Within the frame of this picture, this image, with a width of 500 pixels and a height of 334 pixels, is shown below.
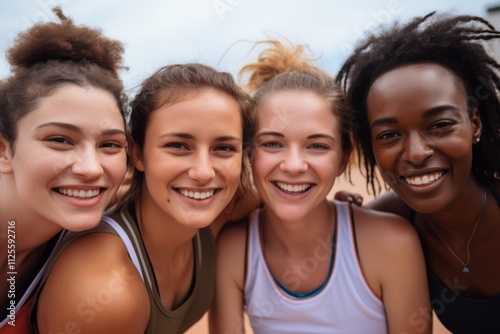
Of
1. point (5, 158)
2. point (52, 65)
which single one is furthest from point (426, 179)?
point (5, 158)

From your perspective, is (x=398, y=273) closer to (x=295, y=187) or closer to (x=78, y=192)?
(x=295, y=187)

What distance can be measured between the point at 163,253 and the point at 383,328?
4.35 feet

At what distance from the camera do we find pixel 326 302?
2682mm

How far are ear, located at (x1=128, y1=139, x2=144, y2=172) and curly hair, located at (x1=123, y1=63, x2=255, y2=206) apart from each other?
26mm

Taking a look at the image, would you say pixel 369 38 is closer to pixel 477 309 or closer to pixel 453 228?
pixel 453 228

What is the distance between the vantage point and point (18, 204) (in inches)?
86.3

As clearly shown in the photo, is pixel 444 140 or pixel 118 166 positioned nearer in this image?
pixel 118 166

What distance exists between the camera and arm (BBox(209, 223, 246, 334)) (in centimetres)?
278

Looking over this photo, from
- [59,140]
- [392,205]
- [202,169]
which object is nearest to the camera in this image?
[59,140]

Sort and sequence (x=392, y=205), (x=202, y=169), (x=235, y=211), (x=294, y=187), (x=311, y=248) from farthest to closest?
(x=392, y=205)
(x=235, y=211)
(x=311, y=248)
(x=294, y=187)
(x=202, y=169)

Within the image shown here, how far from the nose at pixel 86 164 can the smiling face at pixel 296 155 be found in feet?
3.11

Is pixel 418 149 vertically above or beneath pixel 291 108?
beneath

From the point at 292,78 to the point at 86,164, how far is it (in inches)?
54.7

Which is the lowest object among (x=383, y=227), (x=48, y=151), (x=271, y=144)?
(x=383, y=227)
